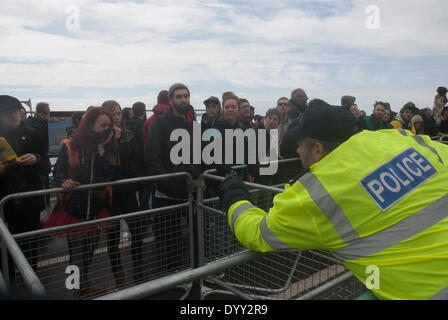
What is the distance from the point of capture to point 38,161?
3.36m

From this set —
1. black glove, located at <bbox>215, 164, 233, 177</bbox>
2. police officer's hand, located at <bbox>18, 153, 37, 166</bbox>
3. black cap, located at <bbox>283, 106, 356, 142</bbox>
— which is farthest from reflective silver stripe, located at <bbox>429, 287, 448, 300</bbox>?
police officer's hand, located at <bbox>18, 153, 37, 166</bbox>

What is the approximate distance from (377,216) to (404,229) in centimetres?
12

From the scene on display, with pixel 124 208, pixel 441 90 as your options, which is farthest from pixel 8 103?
pixel 441 90

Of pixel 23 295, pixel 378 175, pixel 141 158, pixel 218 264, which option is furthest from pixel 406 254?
pixel 141 158

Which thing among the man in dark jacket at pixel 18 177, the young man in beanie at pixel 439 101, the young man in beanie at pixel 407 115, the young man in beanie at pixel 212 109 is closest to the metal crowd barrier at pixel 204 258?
the man in dark jacket at pixel 18 177

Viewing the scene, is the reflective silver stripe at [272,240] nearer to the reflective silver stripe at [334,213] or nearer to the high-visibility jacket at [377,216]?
the high-visibility jacket at [377,216]

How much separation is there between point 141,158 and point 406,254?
12.3 feet

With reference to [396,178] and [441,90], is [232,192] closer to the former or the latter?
[396,178]

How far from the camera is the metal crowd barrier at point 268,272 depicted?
2.45m

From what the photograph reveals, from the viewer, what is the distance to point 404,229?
1412 mm

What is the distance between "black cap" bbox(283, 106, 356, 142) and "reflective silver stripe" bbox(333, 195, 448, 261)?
0.51 meters

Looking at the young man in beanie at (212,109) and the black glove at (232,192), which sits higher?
the young man in beanie at (212,109)

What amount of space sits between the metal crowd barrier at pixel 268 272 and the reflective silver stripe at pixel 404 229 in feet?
2.34
